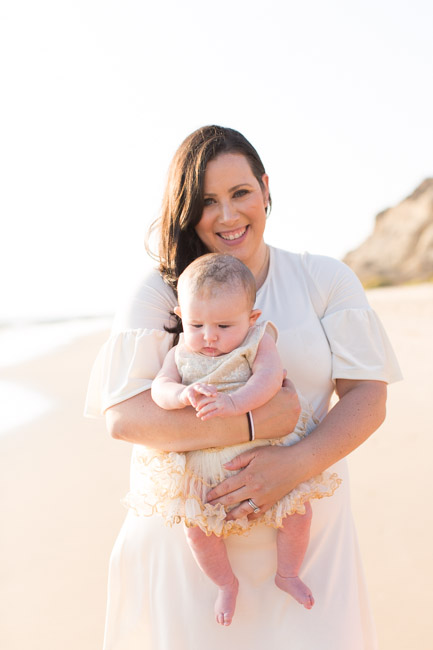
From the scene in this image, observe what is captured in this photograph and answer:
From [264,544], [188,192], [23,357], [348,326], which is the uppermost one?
[188,192]

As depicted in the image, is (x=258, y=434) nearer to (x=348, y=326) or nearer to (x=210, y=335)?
(x=210, y=335)

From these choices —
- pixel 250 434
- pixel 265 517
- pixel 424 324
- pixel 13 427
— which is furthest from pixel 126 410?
pixel 424 324

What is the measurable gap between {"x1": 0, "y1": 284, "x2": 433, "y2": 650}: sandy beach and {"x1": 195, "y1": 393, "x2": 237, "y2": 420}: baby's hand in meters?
2.02

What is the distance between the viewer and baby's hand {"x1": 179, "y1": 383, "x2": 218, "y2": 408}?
1.93 metres

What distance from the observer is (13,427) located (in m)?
6.82

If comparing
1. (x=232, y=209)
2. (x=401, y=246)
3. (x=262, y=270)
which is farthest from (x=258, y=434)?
(x=401, y=246)

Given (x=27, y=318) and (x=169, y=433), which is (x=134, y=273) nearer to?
(x=169, y=433)

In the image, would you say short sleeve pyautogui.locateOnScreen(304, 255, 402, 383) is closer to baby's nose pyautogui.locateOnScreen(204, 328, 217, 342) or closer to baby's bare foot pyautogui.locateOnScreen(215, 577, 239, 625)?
baby's nose pyautogui.locateOnScreen(204, 328, 217, 342)

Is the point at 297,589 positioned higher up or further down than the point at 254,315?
further down

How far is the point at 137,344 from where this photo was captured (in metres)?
2.24

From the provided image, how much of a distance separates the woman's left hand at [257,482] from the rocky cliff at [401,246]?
82.5 feet

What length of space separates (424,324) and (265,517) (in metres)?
10.2

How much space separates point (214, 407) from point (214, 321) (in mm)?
307

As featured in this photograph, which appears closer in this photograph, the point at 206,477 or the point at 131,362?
the point at 206,477
